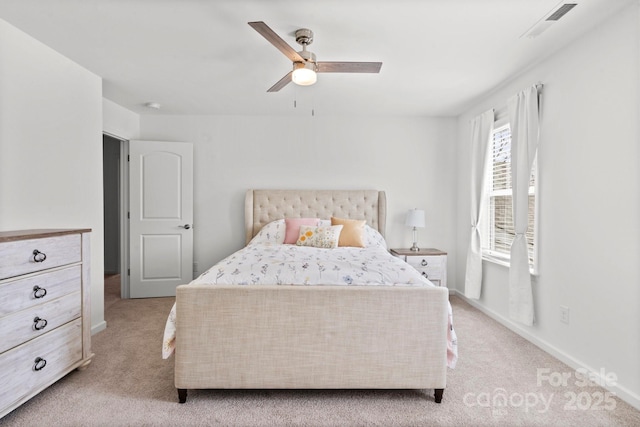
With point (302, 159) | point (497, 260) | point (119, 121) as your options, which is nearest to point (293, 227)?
point (302, 159)

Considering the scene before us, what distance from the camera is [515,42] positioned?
2420mm

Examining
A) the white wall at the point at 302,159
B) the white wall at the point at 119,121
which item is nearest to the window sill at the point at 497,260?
the white wall at the point at 302,159

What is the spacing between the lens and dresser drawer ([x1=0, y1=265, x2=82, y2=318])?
179cm

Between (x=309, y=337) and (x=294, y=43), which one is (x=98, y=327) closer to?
(x=309, y=337)

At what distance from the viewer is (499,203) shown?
357cm

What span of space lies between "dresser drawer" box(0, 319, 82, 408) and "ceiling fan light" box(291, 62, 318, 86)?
2.26 metres

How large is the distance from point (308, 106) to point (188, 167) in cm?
173

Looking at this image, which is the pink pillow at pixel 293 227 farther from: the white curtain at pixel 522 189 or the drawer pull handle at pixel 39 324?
the drawer pull handle at pixel 39 324

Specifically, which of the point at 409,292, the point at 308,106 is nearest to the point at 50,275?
the point at 409,292

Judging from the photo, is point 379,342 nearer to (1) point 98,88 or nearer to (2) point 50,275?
(2) point 50,275

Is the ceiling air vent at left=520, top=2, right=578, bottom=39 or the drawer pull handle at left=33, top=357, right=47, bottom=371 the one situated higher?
the ceiling air vent at left=520, top=2, right=578, bottom=39

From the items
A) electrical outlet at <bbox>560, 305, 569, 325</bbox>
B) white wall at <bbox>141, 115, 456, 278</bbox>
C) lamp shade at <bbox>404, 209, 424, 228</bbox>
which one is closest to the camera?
electrical outlet at <bbox>560, 305, 569, 325</bbox>

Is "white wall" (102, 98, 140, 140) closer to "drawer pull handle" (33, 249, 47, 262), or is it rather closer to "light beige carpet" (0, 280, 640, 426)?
"drawer pull handle" (33, 249, 47, 262)

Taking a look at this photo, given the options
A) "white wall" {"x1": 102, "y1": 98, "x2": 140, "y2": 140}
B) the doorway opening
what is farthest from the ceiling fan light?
the doorway opening
